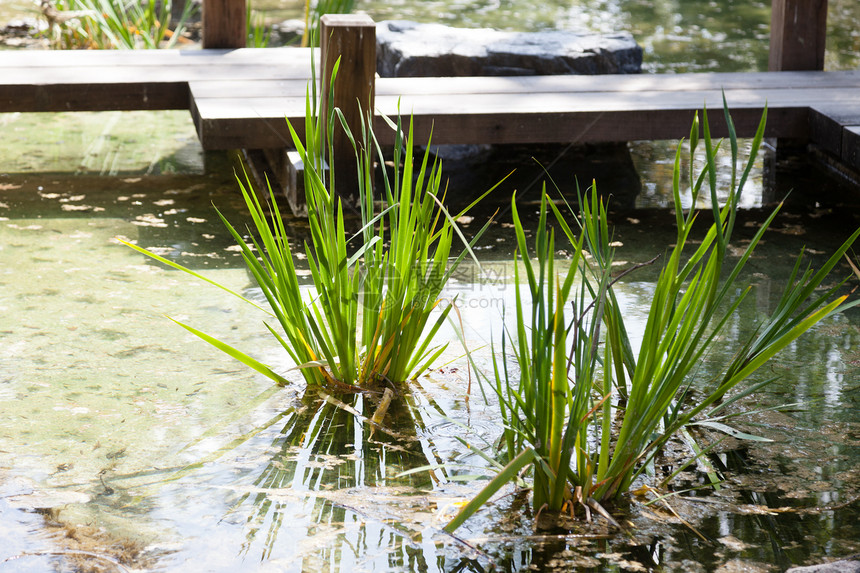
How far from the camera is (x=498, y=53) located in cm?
445

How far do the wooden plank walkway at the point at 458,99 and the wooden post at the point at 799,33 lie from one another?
0.86ft

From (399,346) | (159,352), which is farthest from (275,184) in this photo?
(399,346)

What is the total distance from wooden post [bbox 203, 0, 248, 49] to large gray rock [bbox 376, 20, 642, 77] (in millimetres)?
751

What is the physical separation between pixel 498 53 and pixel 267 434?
2.87 meters

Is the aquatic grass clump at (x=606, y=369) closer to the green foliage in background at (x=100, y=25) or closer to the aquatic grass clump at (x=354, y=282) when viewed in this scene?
the aquatic grass clump at (x=354, y=282)

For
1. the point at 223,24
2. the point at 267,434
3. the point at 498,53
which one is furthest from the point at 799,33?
the point at 267,434

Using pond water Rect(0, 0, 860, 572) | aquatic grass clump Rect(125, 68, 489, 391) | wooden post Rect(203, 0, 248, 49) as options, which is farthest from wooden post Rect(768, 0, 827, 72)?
aquatic grass clump Rect(125, 68, 489, 391)

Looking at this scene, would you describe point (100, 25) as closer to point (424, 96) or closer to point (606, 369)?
point (424, 96)

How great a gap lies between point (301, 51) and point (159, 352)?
91.1 inches

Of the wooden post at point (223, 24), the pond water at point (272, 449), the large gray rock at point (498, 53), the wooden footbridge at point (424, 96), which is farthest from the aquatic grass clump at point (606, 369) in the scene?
the wooden post at point (223, 24)

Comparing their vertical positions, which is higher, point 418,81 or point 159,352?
point 418,81

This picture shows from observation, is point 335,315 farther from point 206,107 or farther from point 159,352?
point 206,107

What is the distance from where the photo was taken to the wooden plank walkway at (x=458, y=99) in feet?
11.1

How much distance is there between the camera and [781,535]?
1732 millimetres
